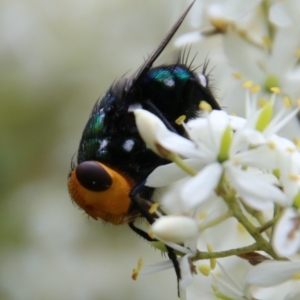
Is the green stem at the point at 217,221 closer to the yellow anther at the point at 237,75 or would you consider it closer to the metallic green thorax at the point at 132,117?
the metallic green thorax at the point at 132,117

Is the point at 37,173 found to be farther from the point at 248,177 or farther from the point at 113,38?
the point at 248,177

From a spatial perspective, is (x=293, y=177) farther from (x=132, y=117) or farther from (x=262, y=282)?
(x=132, y=117)

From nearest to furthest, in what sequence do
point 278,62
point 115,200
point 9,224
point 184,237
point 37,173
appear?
point 184,237 → point 115,200 → point 278,62 → point 9,224 → point 37,173

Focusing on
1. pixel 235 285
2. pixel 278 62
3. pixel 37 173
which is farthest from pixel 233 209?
pixel 37 173

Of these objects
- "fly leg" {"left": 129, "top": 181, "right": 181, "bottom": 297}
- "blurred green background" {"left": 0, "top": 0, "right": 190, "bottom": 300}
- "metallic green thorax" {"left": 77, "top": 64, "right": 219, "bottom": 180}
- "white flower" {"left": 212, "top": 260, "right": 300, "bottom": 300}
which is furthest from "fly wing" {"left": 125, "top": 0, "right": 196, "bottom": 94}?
"blurred green background" {"left": 0, "top": 0, "right": 190, "bottom": 300}

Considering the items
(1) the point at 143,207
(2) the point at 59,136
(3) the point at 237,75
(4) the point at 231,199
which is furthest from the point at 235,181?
(2) the point at 59,136

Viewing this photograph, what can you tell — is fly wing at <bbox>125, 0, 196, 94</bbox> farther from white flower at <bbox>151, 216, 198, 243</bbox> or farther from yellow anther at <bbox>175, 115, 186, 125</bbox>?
white flower at <bbox>151, 216, 198, 243</bbox>
